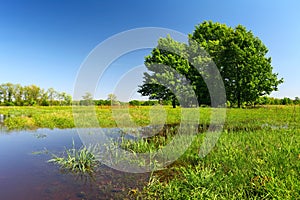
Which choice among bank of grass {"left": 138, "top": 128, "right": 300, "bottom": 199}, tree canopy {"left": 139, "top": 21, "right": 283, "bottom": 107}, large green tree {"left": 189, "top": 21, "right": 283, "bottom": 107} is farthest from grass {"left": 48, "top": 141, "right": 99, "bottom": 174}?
large green tree {"left": 189, "top": 21, "right": 283, "bottom": 107}

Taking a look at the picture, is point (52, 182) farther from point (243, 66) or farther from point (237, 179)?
point (243, 66)

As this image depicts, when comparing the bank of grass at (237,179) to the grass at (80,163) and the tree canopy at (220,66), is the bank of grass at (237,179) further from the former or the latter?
the tree canopy at (220,66)

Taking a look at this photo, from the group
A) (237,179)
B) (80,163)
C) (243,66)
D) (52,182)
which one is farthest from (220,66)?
(52,182)

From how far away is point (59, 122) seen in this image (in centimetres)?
1836

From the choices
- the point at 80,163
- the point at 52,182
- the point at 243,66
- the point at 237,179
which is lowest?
the point at 52,182

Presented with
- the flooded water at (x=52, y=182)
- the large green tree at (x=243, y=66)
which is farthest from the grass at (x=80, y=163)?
the large green tree at (x=243, y=66)

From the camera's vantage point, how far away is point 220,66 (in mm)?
32031

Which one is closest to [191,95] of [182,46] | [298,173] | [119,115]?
[182,46]

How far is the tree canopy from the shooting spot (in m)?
29.6

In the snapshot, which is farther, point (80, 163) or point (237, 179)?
point (80, 163)

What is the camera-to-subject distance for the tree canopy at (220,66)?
97.2 feet

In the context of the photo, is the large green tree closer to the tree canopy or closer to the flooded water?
the tree canopy

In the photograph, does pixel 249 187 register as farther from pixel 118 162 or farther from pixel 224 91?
pixel 224 91

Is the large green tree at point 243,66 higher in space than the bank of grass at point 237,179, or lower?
higher
